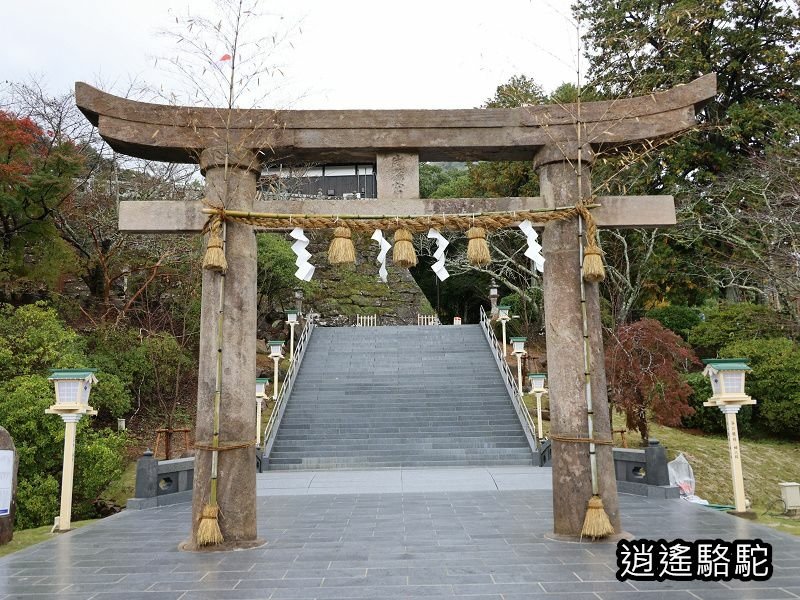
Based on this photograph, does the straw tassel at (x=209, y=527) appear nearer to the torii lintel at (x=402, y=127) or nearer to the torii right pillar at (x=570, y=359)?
the torii right pillar at (x=570, y=359)

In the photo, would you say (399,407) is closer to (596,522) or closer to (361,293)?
(596,522)

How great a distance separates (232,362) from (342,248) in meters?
1.56

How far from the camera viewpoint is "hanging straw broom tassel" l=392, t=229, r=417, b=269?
5877mm

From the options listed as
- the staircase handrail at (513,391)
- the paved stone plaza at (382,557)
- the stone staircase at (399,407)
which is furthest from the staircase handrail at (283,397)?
the staircase handrail at (513,391)

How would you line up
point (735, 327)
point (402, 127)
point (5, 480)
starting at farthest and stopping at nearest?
point (735, 327), point (5, 480), point (402, 127)

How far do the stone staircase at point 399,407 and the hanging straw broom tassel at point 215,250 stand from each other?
8119mm

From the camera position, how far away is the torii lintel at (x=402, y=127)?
6.10 meters

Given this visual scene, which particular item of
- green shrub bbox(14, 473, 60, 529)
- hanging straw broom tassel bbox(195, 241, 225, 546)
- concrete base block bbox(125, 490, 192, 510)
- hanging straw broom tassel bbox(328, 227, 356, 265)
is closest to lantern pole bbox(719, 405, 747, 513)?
hanging straw broom tassel bbox(328, 227, 356, 265)

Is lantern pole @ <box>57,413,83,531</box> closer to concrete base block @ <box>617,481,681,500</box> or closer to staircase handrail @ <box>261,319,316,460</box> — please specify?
staircase handrail @ <box>261,319,316,460</box>

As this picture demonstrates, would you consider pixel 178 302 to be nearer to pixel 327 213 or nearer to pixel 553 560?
pixel 327 213

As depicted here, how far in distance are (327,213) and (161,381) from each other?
12.9m

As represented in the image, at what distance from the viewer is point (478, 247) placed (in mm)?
5977

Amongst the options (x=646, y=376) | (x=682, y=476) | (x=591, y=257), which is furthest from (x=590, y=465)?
(x=646, y=376)

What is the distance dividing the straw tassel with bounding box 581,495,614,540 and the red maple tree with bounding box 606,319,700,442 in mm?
8660
